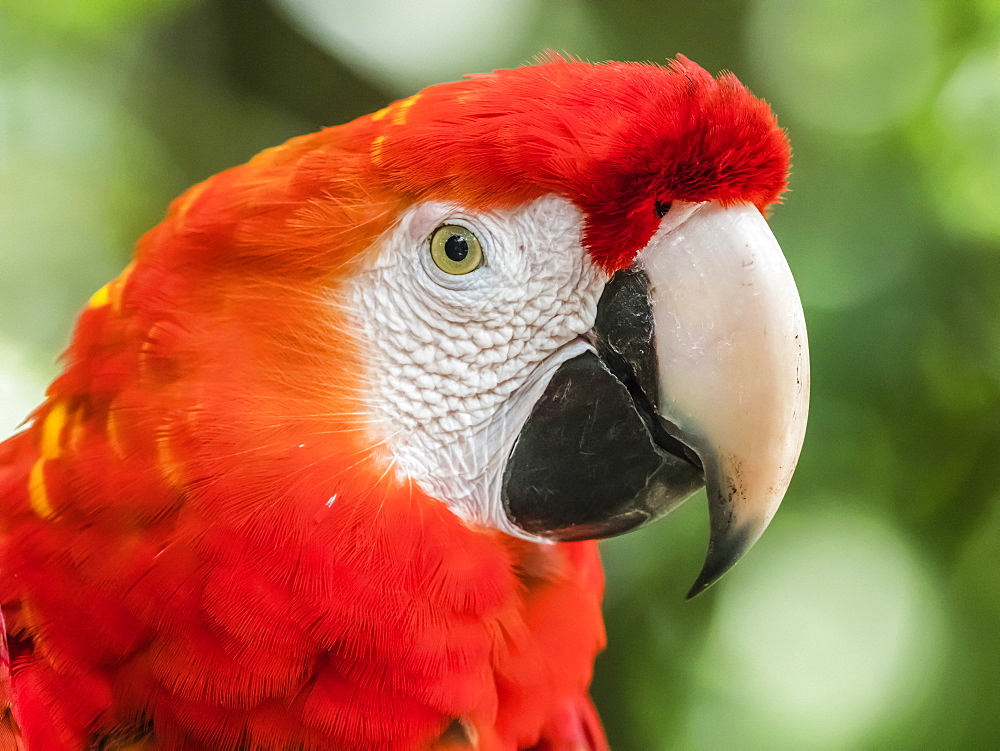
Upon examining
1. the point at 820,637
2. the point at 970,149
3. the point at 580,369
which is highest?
the point at 970,149

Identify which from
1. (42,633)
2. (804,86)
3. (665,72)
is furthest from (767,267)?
(804,86)

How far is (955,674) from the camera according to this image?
122cm

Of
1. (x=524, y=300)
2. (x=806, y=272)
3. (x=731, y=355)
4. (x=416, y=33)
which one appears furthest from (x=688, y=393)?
(x=416, y=33)

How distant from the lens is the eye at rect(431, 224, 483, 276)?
0.67 metres

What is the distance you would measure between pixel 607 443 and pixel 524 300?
0.14 m

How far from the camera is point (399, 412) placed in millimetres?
688

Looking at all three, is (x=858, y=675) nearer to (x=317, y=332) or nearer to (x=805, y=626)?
(x=805, y=626)

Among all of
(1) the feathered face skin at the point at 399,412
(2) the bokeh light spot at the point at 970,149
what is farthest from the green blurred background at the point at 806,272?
(1) the feathered face skin at the point at 399,412

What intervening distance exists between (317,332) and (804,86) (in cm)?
106

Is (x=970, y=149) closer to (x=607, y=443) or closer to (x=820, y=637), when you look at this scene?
(x=820, y=637)

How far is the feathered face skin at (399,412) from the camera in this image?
1.99 feet

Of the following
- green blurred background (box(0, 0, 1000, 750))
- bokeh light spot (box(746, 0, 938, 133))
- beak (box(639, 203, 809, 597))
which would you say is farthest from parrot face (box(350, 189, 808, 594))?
bokeh light spot (box(746, 0, 938, 133))

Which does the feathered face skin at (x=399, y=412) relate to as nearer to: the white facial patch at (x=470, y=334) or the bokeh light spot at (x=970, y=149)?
the white facial patch at (x=470, y=334)

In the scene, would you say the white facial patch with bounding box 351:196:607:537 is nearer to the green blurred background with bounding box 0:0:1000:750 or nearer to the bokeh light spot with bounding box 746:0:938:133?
the green blurred background with bounding box 0:0:1000:750
